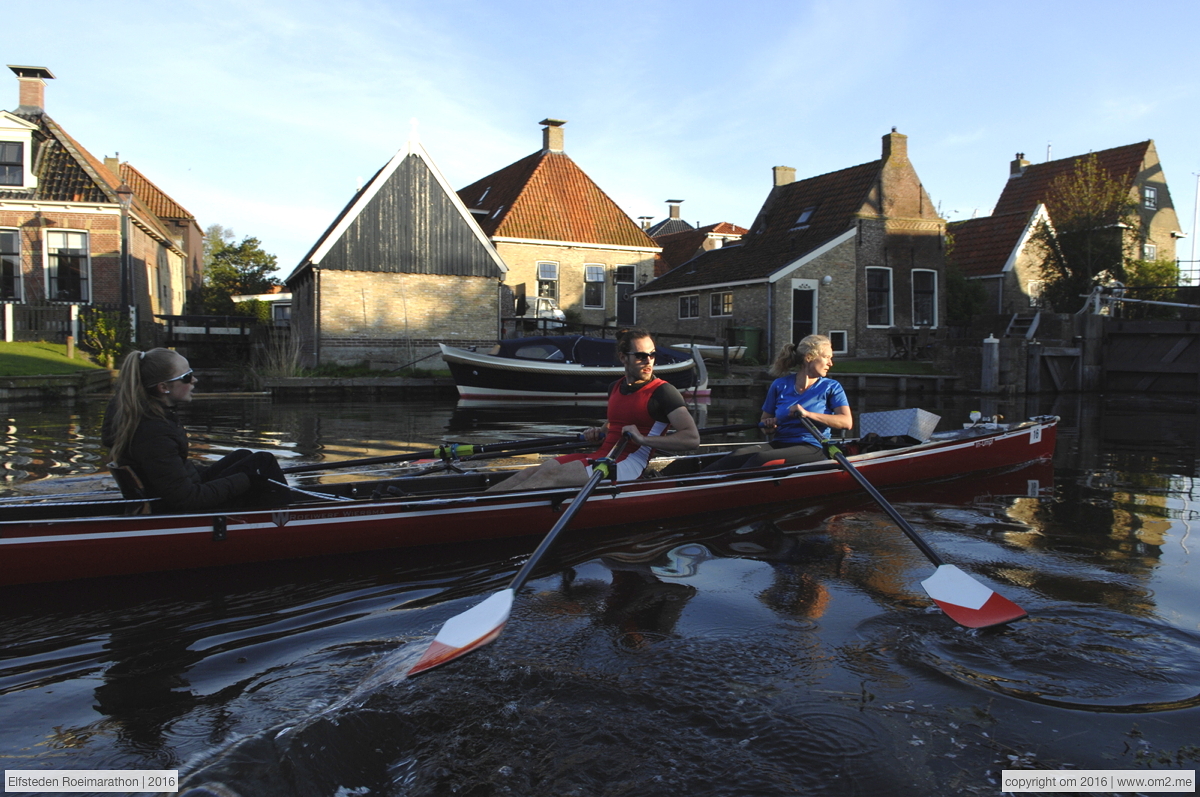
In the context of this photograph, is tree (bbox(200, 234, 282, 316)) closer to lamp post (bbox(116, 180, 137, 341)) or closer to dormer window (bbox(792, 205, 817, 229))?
lamp post (bbox(116, 180, 137, 341))

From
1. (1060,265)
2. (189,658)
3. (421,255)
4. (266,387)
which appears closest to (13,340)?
(266,387)

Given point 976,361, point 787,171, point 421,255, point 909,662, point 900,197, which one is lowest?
point 909,662

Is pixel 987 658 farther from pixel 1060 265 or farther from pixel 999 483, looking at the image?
pixel 1060 265

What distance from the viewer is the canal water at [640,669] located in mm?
2834

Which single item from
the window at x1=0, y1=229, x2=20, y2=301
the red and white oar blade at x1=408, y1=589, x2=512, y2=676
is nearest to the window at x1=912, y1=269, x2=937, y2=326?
the red and white oar blade at x1=408, y1=589, x2=512, y2=676

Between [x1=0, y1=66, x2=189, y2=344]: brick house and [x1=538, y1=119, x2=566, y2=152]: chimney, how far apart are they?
14.0 metres

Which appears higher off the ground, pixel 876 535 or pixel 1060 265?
pixel 1060 265

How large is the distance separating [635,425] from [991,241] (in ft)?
95.1

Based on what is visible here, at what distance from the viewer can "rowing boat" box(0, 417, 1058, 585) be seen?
441cm

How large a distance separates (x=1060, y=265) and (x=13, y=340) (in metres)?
29.8

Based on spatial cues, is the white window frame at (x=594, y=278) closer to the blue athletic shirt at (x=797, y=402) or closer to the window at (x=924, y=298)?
the window at (x=924, y=298)

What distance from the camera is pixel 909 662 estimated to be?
12.2 feet

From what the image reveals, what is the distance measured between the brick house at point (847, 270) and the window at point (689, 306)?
13.1 inches
